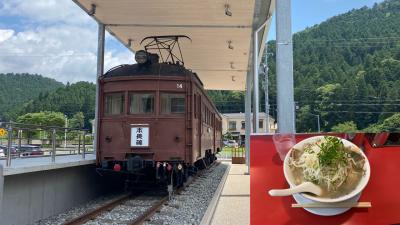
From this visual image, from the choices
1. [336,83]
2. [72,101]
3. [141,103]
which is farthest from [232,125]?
[141,103]

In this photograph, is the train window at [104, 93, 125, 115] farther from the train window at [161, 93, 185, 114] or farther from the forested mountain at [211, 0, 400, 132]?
the forested mountain at [211, 0, 400, 132]

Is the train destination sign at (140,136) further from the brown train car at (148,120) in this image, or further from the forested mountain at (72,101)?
the forested mountain at (72,101)

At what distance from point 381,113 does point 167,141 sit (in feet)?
214

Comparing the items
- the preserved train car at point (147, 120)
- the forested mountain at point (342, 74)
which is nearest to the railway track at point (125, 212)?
the preserved train car at point (147, 120)

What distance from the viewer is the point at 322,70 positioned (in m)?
75.4

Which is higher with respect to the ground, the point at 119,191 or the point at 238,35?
the point at 238,35

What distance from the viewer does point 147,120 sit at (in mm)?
10719

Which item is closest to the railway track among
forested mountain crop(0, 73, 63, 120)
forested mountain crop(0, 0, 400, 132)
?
forested mountain crop(0, 0, 400, 132)

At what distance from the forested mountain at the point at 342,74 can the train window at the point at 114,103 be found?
54.0 m

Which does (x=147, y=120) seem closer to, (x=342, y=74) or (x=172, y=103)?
(x=172, y=103)

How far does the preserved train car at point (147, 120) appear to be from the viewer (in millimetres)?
10594

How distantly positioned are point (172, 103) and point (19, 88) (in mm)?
95437

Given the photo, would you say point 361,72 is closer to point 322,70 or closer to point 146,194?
point 322,70

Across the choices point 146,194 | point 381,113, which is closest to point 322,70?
point 381,113
